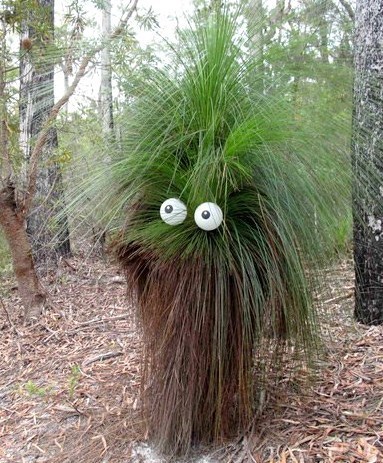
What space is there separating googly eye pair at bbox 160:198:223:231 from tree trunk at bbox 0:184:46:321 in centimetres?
199

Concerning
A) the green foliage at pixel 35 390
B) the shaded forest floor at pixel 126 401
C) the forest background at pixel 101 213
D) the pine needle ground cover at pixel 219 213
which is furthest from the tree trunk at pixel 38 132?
the pine needle ground cover at pixel 219 213

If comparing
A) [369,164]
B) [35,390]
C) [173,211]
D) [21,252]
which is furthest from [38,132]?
[369,164]

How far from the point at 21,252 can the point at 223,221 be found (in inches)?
88.0

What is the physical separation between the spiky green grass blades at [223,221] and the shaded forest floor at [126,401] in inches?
6.8

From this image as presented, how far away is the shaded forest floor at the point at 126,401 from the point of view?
1368 mm

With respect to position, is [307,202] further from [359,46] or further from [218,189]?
[359,46]

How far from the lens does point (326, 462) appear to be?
49.8 inches

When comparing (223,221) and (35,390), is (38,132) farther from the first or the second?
(223,221)

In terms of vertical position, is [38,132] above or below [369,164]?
above

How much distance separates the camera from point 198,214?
3.96 feet

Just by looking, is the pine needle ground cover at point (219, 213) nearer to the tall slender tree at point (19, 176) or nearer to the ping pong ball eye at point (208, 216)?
the ping pong ball eye at point (208, 216)

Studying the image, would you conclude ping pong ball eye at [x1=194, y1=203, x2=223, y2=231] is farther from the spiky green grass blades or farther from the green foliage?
the green foliage

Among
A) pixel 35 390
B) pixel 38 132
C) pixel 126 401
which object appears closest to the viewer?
pixel 126 401

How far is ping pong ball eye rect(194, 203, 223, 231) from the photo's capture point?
120cm
